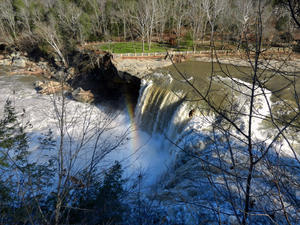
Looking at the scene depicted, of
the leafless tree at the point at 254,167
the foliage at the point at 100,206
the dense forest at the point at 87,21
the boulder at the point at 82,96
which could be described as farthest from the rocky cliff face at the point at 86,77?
the foliage at the point at 100,206

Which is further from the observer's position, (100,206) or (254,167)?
(100,206)

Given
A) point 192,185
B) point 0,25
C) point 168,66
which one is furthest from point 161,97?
point 0,25

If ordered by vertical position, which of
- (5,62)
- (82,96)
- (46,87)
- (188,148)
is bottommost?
(188,148)

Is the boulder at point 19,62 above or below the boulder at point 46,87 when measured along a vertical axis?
above

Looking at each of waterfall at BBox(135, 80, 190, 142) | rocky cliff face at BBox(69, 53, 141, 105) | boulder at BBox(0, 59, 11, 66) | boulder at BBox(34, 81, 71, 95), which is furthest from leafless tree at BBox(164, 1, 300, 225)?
boulder at BBox(0, 59, 11, 66)

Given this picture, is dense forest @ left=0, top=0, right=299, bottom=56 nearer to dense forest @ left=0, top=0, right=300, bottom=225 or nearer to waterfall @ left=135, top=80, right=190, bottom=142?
dense forest @ left=0, top=0, right=300, bottom=225

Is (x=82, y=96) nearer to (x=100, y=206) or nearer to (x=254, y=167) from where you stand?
(x=100, y=206)

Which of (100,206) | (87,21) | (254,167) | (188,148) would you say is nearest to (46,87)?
(87,21)

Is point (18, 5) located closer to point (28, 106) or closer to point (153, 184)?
point (28, 106)

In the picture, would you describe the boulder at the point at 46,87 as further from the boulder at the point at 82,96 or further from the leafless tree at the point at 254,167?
the leafless tree at the point at 254,167

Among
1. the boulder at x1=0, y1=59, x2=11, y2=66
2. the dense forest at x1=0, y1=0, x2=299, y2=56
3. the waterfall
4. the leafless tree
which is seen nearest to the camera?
the leafless tree

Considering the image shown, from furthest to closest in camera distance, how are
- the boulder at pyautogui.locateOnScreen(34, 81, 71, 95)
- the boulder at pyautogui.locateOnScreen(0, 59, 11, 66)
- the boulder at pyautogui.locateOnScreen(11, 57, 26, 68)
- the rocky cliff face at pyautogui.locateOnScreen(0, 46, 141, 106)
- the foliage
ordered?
1. the boulder at pyautogui.locateOnScreen(0, 59, 11, 66)
2. the boulder at pyautogui.locateOnScreen(11, 57, 26, 68)
3. the boulder at pyautogui.locateOnScreen(34, 81, 71, 95)
4. the rocky cliff face at pyautogui.locateOnScreen(0, 46, 141, 106)
5. the foliage

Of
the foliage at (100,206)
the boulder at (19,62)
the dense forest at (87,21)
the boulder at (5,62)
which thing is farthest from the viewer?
the dense forest at (87,21)

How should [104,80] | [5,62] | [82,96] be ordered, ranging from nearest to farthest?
[82,96], [104,80], [5,62]
